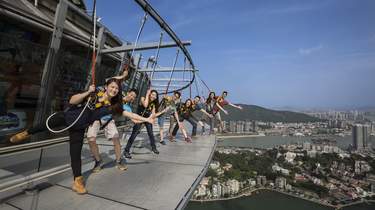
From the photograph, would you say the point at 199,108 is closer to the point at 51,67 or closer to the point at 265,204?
the point at 51,67

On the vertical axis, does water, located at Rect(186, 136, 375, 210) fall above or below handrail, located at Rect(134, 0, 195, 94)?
below

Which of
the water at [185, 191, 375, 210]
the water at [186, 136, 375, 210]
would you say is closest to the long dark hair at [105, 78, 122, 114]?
the water at [186, 136, 375, 210]

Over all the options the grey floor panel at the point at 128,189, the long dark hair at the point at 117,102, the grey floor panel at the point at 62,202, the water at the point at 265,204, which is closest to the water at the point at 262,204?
the water at the point at 265,204

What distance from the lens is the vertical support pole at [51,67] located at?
558 cm

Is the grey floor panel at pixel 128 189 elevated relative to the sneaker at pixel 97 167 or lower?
lower

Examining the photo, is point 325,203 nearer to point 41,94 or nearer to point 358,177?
point 358,177

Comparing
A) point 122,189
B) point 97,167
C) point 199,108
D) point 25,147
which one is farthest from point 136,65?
point 122,189

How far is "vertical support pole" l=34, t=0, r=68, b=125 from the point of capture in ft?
18.3

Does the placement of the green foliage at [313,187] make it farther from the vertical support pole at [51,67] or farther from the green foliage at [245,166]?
the vertical support pole at [51,67]

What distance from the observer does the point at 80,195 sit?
2.80 metres

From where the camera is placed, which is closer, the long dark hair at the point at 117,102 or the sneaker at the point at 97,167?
the long dark hair at the point at 117,102

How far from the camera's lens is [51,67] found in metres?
5.83

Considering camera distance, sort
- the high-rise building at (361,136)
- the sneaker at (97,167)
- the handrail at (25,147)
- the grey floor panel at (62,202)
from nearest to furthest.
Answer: the grey floor panel at (62,202), the sneaker at (97,167), the handrail at (25,147), the high-rise building at (361,136)

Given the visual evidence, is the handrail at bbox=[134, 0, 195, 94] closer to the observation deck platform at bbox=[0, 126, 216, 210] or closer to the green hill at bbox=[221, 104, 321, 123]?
the observation deck platform at bbox=[0, 126, 216, 210]
